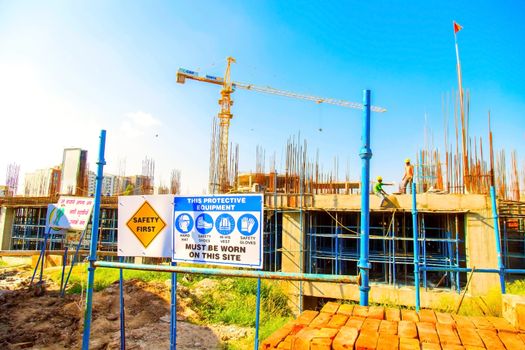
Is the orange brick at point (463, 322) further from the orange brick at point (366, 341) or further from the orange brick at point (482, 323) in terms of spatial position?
the orange brick at point (366, 341)

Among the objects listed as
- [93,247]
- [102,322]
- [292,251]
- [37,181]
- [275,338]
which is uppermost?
[37,181]

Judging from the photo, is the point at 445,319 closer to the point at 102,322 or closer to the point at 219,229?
the point at 219,229

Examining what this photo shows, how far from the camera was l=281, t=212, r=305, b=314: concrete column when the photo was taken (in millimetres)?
11953

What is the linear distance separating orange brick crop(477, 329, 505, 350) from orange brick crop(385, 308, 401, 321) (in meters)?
0.49

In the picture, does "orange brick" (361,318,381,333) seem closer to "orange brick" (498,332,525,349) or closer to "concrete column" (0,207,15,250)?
"orange brick" (498,332,525,349)

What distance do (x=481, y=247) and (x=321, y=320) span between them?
34.5ft

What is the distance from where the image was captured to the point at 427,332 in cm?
198

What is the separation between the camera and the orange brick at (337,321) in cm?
206

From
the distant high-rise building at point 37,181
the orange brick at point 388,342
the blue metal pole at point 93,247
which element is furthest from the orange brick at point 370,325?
the distant high-rise building at point 37,181

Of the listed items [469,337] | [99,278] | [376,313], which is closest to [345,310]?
[376,313]

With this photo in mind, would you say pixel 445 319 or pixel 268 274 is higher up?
pixel 268 274

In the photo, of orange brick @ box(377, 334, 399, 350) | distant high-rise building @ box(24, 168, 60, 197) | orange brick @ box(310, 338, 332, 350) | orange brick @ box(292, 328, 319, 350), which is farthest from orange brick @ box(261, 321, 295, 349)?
distant high-rise building @ box(24, 168, 60, 197)

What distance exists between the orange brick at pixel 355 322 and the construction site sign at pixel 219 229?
3.90ft

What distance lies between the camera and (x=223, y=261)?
11.2ft
